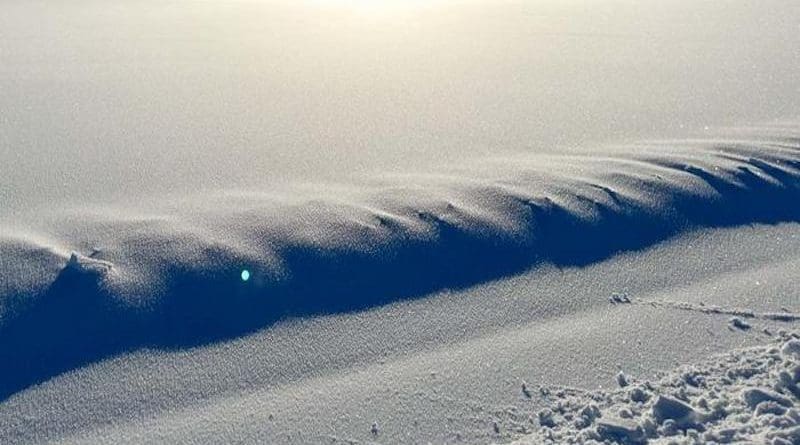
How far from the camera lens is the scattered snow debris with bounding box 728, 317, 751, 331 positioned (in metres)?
2.47

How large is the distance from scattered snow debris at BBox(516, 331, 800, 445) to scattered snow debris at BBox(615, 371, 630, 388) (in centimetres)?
3

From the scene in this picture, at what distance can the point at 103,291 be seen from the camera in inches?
99.3

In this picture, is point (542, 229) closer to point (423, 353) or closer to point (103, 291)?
point (423, 353)

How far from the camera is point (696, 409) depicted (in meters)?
2.07

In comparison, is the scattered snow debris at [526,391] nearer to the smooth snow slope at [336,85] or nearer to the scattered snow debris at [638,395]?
the scattered snow debris at [638,395]

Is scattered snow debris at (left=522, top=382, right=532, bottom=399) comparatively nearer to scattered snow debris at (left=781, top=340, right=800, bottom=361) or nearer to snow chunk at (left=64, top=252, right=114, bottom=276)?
scattered snow debris at (left=781, top=340, right=800, bottom=361)

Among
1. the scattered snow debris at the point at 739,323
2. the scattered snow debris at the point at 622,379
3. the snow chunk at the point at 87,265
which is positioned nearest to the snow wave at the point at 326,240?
the snow chunk at the point at 87,265

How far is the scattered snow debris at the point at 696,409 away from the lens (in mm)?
1980

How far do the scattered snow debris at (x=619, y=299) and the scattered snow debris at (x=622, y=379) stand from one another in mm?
425

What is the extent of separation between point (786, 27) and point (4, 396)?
623 centimetres

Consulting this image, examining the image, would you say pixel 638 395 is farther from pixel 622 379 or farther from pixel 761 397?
pixel 761 397

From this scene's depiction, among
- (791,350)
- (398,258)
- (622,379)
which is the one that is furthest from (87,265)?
(791,350)

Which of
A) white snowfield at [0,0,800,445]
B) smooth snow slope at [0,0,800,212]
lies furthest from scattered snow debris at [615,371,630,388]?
smooth snow slope at [0,0,800,212]

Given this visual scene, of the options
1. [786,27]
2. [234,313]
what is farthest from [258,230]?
[786,27]
